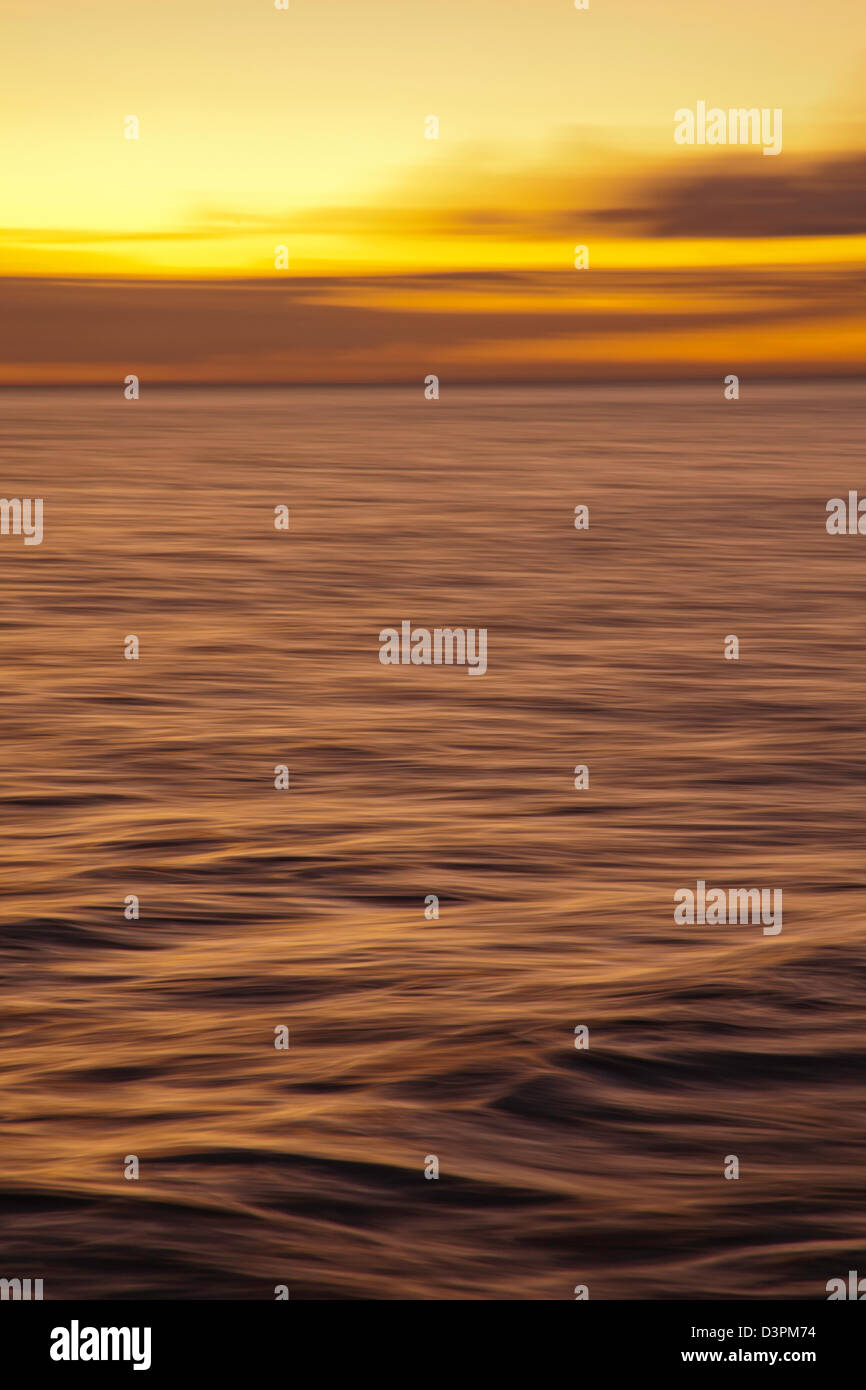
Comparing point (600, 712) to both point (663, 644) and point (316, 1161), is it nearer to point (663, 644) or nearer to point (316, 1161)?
point (663, 644)

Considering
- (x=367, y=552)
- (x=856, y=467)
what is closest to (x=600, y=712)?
(x=367, y=552)

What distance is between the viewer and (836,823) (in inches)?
645

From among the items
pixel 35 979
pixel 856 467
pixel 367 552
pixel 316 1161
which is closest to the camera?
pixel 316 1161

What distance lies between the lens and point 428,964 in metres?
12.0

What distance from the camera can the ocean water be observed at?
8.18 meters

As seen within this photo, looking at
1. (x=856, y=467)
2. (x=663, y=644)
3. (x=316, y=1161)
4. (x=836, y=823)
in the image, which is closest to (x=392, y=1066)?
(x=316, y=1161)

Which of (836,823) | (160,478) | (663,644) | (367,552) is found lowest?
(836,823)

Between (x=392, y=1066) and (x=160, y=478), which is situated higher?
(x=160, y=478)

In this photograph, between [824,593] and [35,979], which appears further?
[824,593]

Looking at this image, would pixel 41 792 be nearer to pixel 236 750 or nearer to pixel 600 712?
pixel 236 750

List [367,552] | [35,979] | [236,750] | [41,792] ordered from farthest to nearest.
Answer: [367,552]
[236,750]
[41,792]
[35,979]

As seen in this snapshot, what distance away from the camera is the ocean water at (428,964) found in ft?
26.8
